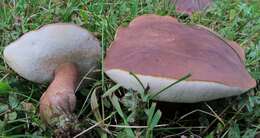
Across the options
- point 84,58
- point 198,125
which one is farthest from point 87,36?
point 198,125

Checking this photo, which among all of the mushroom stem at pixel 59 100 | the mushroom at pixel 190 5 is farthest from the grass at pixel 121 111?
the mushroom at pixel 190 5

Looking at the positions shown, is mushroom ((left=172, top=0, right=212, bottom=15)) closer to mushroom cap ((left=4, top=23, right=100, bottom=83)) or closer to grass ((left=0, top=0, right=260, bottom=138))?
grass ((left=0, top=0, right=260, bottom=138))

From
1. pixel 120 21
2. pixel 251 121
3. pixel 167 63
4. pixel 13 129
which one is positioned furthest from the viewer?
pixel 120 21

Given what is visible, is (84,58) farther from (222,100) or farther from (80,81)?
(222,100)

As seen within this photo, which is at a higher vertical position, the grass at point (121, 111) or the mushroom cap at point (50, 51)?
the mushroom cap at point (50, 51)

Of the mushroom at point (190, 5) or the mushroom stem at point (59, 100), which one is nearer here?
the mushroom stem at point (59, 100)

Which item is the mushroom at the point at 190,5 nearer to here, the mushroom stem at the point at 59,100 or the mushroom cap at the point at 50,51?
the mushroom cap at the point at 50,51
